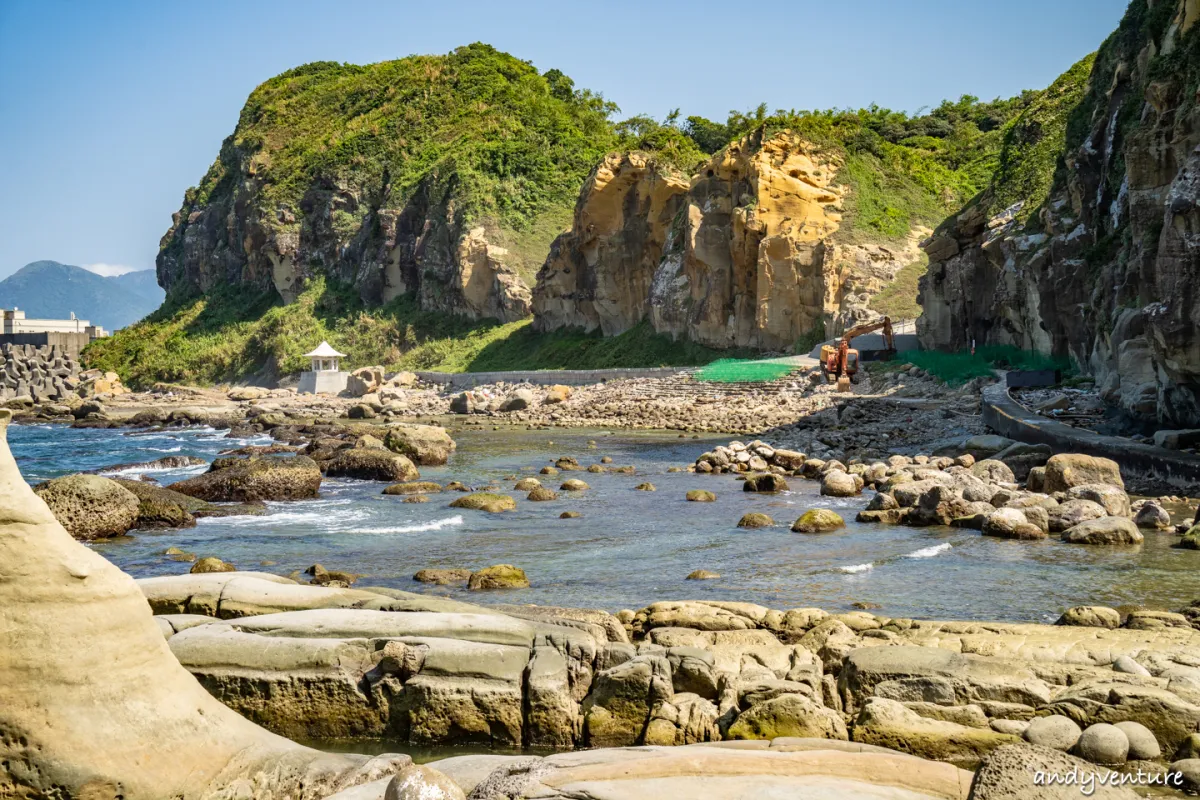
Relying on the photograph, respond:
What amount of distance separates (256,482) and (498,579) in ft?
38.1

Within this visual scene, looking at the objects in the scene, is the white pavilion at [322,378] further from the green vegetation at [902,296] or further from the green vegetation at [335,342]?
the green vegetation at [902,296]

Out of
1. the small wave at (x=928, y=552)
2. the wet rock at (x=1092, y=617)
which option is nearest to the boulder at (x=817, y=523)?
the small wave at (x=928, y=552)

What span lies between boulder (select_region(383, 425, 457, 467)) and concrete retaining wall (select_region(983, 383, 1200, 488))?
15.9 meters

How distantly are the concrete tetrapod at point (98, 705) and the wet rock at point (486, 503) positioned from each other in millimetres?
14889

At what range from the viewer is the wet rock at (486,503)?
863 inches

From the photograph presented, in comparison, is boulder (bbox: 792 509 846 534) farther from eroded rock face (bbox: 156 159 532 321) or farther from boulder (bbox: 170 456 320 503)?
eroded rock face (bbox: 156 159 532 321)

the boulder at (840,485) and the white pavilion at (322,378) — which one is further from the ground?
the white pavilion at (322,378)

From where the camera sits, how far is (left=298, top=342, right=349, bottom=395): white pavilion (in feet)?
218

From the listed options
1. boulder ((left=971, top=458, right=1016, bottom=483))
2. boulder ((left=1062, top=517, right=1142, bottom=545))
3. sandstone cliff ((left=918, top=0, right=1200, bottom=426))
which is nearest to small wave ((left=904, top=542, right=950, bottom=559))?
boulder ((left=1062, top=517, right=1142, bottom=545))

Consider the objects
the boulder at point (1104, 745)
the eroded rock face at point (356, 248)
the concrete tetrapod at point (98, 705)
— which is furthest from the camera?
the eroded rock face at point (356, 248)

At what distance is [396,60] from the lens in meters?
110

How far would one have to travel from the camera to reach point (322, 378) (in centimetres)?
6681

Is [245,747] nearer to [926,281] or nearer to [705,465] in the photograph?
[705,465]

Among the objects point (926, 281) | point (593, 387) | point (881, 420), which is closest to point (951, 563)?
point (881, 420)
